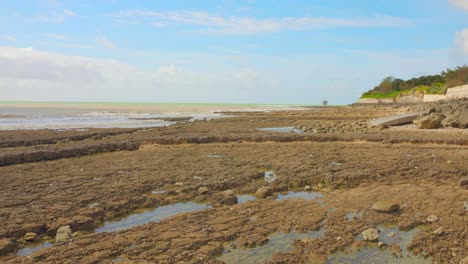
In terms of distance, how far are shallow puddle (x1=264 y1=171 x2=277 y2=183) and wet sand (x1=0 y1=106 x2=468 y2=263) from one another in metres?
0.13

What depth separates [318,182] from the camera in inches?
399

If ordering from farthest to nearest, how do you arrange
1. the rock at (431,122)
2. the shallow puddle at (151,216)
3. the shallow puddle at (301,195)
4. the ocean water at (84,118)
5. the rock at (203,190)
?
the ocean water at (84,118) → the rock at (431,122) → the rock at (203,190) → the shallow puddle at (301,195) → the shallow puddle at (151,216)

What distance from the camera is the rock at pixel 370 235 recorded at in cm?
608

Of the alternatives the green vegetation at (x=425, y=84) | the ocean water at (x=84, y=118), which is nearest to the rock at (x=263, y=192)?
the ocean water at (x=84, y=118)

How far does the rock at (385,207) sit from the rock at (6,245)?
21.7 ft

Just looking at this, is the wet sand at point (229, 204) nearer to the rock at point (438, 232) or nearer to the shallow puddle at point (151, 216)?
the rock at point (438, 232)

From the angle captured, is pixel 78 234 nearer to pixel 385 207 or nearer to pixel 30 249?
pixel 30 249

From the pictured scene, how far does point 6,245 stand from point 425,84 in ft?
292

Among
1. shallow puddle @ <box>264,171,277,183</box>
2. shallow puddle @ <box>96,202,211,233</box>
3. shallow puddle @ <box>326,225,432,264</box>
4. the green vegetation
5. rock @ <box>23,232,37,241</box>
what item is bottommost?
shallow puddle @ <box>326,225,432,264</box>

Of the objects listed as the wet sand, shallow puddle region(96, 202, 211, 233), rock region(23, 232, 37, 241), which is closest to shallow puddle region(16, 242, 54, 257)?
the wet sand

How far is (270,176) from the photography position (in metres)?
11.0

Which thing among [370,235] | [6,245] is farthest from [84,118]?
[370,235]

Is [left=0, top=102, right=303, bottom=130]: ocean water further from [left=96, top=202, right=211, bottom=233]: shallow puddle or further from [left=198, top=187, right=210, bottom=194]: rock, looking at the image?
[left=96, top=202, right=211, bottom=233]: shallow puddle

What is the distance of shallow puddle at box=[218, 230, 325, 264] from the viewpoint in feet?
18.1
